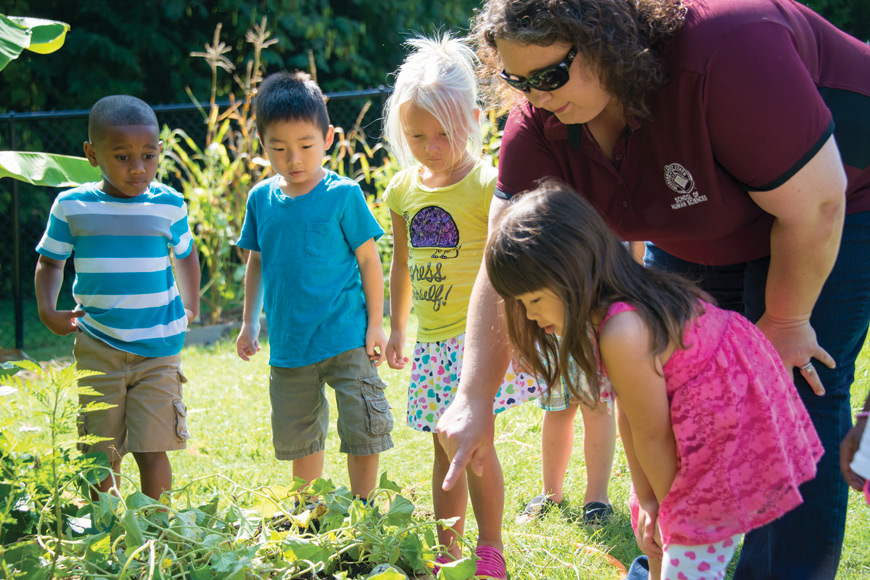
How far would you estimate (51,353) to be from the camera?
6531mm

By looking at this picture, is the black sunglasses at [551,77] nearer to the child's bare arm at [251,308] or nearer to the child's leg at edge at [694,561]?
the child's leg at edge at [694,561]

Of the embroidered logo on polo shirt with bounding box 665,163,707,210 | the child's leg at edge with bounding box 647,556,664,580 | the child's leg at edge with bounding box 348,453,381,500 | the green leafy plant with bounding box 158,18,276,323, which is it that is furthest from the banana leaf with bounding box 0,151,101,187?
the green leafy plant with bounding box 158,18,276,323

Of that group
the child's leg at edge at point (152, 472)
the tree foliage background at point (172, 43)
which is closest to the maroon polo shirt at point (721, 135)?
the child's leg at edge at point (152, 472)

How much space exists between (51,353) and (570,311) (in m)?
5.89

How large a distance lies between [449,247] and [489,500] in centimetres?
86

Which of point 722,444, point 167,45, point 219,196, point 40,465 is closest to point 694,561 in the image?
point 722,444

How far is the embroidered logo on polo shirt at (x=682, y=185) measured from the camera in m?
1.88

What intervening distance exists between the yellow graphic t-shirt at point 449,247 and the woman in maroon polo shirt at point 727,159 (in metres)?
0.62

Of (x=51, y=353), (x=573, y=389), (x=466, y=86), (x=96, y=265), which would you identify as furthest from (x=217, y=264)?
(x=573, y=389)

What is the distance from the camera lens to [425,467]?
364 cm

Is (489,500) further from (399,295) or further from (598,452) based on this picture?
(399,295)

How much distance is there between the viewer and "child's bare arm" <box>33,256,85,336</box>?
2902mm

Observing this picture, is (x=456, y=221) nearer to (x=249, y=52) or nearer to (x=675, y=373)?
(x=675, y=373)

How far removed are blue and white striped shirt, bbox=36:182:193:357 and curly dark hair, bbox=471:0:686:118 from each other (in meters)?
1.74
